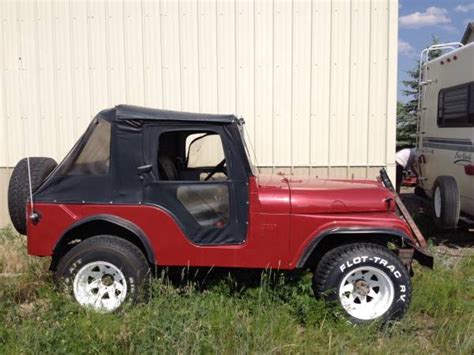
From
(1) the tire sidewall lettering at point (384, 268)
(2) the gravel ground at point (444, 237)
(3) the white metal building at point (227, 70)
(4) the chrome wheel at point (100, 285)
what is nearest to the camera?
(1) the tire sidewall lettering at point (384, 268)

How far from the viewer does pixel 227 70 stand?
22.5 feet

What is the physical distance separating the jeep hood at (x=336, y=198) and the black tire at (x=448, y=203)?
2.72 metres

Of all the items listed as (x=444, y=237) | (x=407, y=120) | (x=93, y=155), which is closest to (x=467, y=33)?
(x=407, y=120)

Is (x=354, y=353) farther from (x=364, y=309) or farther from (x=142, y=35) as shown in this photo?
(x=142, y=35)

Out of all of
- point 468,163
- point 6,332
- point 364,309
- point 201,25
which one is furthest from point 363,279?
point 201,25

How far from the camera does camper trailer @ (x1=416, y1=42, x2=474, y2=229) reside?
655cm

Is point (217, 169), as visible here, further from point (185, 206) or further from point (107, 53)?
point (107, 53)

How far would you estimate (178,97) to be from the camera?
689cm

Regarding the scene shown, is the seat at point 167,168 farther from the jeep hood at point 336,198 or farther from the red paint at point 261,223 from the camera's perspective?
the jeep hood at point 336,198

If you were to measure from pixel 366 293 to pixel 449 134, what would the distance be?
451 cm

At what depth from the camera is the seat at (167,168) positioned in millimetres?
4046

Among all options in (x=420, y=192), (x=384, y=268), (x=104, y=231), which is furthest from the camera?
(x=420, y=192)

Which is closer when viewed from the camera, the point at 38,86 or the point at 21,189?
the point at 21,189

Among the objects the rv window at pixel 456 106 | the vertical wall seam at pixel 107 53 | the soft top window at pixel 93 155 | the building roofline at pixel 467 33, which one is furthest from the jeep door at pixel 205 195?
the building roofline at pixel 467 33
